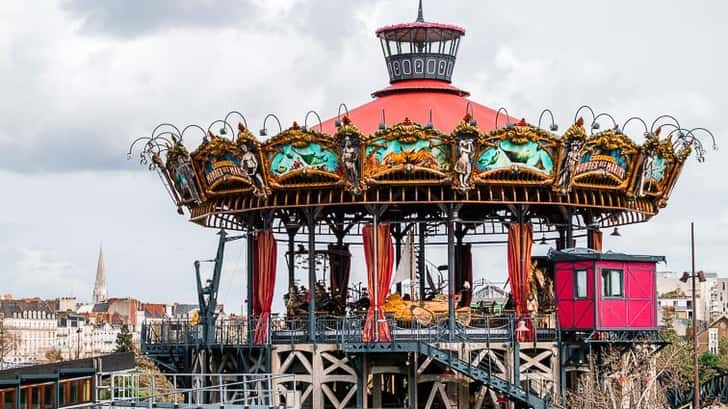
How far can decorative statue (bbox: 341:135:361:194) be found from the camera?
5144 centimetres

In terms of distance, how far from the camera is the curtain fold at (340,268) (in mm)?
61344

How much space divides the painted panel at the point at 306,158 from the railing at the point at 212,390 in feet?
21.5

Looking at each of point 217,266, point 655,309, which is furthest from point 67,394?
point 655,309

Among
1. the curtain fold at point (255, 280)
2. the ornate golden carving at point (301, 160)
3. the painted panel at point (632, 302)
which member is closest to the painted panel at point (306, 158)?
the ornate golden carving at point (301, 160)

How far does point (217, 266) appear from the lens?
5819cm

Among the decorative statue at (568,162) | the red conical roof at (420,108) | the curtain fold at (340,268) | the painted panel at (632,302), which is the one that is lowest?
the painted panel at (632,302)

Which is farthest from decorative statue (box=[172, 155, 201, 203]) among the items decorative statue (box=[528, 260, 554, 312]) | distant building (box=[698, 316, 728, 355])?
distant building (box=[698, 316, 728, 355])

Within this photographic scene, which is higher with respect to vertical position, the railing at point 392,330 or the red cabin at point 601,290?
the red cabin at point 601,290

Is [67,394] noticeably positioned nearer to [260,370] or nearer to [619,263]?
[260,370]

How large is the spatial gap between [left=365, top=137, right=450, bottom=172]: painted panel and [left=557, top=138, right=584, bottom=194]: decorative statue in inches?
144

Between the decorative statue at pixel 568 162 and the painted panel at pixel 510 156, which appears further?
the decorative statue at pixel 568 162

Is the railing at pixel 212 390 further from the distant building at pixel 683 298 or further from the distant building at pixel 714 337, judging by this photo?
the distant building at pixel 683 298

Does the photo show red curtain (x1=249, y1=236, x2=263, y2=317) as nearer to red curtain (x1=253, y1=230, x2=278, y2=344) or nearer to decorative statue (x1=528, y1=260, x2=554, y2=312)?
red curtain (x1=253, y1=230, x2=278, y2=344)

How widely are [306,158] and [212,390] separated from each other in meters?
8.12
